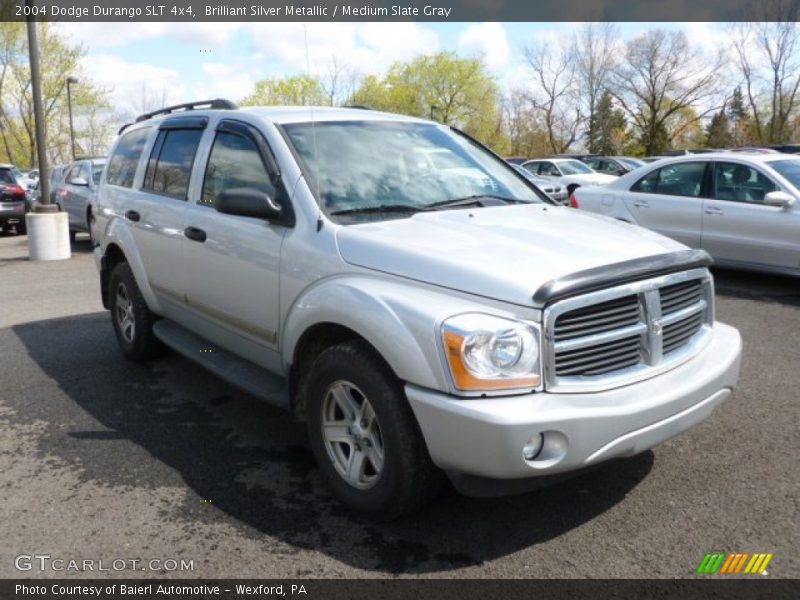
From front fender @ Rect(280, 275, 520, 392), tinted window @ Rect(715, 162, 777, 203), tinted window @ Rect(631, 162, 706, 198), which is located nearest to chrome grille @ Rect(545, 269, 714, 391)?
front fender @ Rect(280, 275, 520, 392)

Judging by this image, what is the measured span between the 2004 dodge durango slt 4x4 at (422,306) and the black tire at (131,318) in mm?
827

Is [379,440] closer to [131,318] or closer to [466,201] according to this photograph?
[466,201]

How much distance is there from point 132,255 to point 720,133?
7035 centimetres

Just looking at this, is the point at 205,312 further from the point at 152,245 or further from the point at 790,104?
the point at 790,104

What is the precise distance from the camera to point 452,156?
14.8ft

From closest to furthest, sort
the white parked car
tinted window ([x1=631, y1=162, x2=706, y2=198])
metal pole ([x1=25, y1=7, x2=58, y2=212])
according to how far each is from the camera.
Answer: tinted window ([x1=631, y1=162, x2=706, y2=198])
metal pole ([x1=25, y1=7, x2=58, y2=212])
the white parked car

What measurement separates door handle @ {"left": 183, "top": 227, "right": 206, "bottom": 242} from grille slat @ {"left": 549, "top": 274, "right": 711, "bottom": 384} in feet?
7.98

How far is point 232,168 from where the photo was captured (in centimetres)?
434

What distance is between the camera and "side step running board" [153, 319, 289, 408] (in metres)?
3.85

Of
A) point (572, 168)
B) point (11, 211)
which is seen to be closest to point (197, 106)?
point (11, 211)

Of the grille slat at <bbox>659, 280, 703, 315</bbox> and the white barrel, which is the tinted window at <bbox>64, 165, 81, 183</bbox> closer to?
the white barrel

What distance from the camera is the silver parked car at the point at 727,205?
800cm

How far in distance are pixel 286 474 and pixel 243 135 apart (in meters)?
1.96

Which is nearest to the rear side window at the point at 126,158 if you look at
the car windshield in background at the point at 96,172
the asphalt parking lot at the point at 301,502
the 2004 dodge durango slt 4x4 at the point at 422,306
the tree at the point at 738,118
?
the 2004 dodge durango slt 4x4 at the point at 422,306
